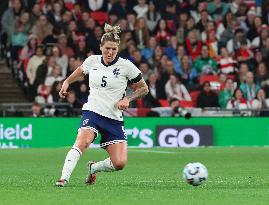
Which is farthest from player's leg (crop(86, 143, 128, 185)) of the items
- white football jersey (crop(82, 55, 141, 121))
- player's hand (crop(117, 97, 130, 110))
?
player's hand (crop(117, 97, 130, 110))

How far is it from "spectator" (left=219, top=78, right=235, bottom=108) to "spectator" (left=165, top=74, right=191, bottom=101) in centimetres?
88

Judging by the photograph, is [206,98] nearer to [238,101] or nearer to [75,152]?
[238,101]

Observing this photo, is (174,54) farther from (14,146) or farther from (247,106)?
(14,146)

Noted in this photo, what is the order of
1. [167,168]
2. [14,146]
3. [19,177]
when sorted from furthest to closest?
A: 1. [14,146]
2. [167,168]
3. [19,177]

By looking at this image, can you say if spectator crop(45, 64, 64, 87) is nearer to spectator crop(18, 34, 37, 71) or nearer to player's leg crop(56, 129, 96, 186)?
spectator crop(18, 34, 37, 71)

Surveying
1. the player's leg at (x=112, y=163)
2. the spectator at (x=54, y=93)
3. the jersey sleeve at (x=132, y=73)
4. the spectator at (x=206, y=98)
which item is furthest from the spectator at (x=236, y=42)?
the player's leg at (x=112, y=163)

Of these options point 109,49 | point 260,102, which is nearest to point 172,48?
point 260,102

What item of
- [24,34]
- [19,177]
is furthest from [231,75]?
[19,177]

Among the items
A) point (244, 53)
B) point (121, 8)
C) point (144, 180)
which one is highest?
point (121, 8)

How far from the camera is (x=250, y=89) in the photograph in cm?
2747

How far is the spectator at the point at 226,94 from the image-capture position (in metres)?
27.1

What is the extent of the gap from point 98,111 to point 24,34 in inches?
609

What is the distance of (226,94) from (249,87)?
69cm

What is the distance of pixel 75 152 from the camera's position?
1305 centimetres
